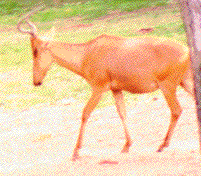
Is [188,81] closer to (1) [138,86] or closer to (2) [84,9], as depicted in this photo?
(1) [138,86]

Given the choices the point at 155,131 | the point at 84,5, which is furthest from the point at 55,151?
the point at 84,5

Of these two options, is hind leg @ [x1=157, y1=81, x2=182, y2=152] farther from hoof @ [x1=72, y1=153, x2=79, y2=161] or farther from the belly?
hoof @ [x1=72, y1=153, x2=79, y2=161]

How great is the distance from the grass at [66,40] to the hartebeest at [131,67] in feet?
9.53

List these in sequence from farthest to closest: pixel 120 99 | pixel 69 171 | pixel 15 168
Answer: pixel 120 99 → pixel 15 168 → pixel 69 171

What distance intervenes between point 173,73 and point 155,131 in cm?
148

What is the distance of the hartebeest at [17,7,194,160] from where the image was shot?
281 inches

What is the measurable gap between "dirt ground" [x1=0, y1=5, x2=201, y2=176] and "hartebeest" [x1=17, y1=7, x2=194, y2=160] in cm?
47

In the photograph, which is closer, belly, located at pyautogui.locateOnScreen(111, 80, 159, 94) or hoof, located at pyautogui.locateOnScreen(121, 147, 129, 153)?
belly, located at pyautogui.locateOnScreen(111, 80, 159, 94)

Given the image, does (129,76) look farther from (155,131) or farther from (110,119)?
(110,119)

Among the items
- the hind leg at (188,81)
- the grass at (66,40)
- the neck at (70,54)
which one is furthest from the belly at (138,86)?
the grass at (66,40)

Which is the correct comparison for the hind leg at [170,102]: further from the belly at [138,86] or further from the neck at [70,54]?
the neck at [70,54]

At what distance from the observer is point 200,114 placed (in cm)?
502

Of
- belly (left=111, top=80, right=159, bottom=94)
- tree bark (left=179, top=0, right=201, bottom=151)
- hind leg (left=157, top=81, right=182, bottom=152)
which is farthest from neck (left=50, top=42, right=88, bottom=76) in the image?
tree bark (left=179, top=0, right=201, bottom=151)

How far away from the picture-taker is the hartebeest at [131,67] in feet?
23.5
